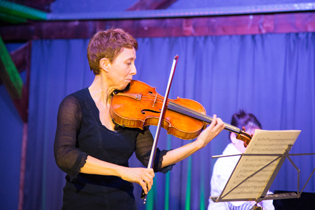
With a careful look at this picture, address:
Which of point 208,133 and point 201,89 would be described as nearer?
point 208,133

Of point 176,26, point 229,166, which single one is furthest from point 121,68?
point 176,26

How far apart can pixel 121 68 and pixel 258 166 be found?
93 cm

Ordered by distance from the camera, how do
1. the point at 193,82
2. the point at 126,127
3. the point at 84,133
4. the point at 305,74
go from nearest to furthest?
1. the point at 84,133
2. the point at 126,127
3. the point at 305,74
4. the point at 193,82

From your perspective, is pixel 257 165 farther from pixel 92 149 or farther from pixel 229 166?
pixel 229 166

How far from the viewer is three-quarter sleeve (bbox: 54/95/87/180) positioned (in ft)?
4.48

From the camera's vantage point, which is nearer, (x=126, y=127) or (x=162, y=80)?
(x=126, y=127)

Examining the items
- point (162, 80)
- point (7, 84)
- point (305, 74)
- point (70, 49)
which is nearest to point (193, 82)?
point (162, 80)

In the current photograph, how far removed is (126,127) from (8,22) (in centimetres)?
359

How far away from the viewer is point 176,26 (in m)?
4.09

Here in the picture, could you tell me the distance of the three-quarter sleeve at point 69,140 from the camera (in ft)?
4.48

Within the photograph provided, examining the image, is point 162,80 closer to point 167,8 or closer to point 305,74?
point 167,8

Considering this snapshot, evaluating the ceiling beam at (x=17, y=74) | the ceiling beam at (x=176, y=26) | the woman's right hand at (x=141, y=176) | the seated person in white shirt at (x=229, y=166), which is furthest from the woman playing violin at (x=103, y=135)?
the ceiling beam at (x=17, y=74)

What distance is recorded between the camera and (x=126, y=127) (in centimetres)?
169

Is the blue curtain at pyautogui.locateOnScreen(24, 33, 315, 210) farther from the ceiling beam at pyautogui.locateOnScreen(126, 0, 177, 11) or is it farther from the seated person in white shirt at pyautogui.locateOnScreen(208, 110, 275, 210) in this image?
the seated person in white shirt at pyautogui.locateOnScreen(208, 110, 275, 210)
